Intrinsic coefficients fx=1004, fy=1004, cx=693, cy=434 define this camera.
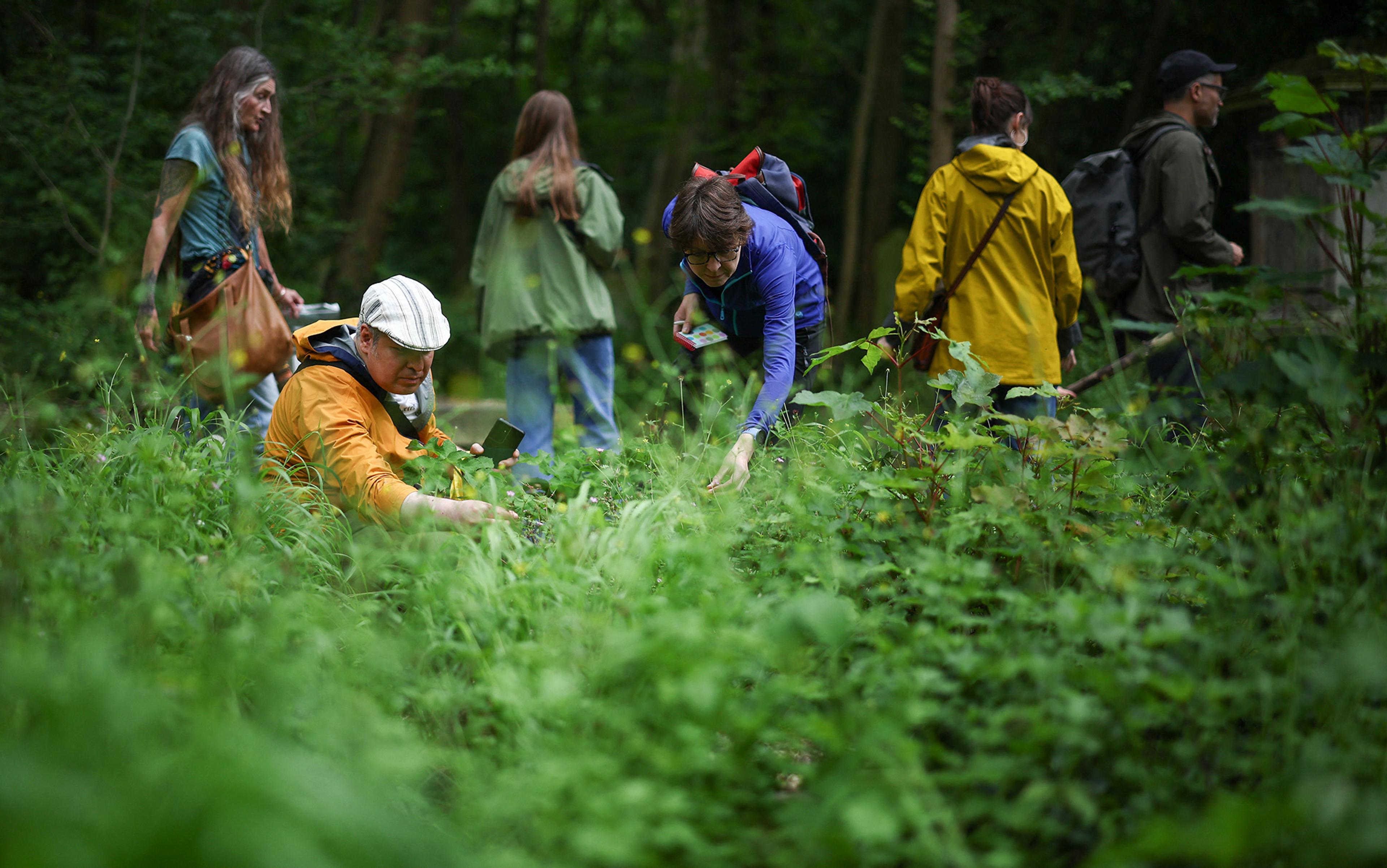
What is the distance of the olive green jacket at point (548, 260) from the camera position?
4.59 m

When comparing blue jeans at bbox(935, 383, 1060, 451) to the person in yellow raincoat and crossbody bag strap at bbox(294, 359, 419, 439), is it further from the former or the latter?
crossbody bag strap at bbox(294, 359, 419, 439)

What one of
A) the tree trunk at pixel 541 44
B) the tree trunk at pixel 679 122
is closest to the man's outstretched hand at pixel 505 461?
the tree trunk at pixel 679 122

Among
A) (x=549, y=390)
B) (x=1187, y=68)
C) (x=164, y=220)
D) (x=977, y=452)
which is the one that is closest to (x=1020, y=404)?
(x=977, y=452)

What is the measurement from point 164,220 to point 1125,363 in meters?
3.60

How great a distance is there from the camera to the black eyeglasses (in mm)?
3264

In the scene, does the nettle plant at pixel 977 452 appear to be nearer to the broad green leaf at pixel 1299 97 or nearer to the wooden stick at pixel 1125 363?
the wooden stick at pixel 1125 363

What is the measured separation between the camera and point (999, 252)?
387cm

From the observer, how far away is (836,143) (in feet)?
38.1

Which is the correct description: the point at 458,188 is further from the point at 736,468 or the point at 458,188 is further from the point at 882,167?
the point at 736,468

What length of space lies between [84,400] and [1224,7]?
8.20m

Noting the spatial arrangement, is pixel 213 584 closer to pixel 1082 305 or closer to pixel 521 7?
pixel 1082 305

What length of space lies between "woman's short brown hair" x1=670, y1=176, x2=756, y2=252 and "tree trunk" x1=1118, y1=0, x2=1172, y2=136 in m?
6.52

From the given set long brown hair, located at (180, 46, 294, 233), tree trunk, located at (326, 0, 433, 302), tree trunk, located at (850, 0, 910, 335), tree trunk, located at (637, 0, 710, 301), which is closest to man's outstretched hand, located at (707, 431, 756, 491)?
long brown hair, located at (180, 46, 294, 233)

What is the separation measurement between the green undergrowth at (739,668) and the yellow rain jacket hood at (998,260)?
1120 mm
